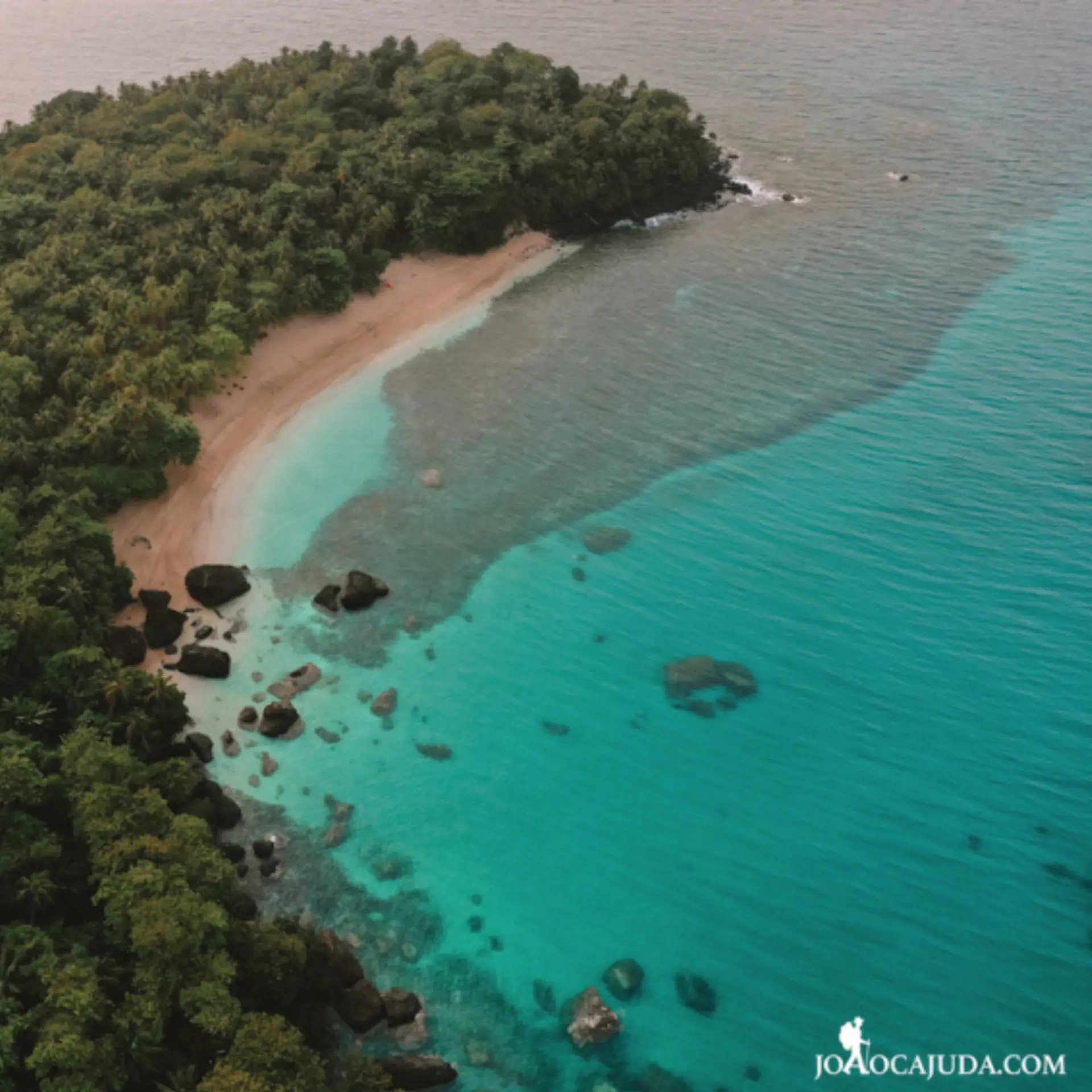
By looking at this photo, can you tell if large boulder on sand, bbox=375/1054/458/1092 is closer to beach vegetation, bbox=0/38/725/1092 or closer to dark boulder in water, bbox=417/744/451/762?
beach vegetation, bbox=0/38/725/1092

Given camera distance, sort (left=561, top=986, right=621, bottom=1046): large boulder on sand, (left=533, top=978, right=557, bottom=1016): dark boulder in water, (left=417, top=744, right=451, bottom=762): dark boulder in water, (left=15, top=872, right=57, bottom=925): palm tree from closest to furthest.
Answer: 1. (left=15, top=872, right=57, bottom=925): palm tree
2. (left=561, top=986, right=621, bottom=1046): large boulder on sand
3. (left=533, top=978, right=557, bottom=1016): dark boulder in water
4. (left=417, top=744, right=451, bottom=762): dark boulder in water

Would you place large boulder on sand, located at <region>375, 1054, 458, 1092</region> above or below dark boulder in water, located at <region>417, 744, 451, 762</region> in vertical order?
below

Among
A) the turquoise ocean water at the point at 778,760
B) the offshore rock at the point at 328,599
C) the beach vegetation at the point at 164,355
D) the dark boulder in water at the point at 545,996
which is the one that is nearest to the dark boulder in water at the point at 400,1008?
the beach vegetation at the point at 164,355

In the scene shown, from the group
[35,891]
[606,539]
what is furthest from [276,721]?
[606,539]

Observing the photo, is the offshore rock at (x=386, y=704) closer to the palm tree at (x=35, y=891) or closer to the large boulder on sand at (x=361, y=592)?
the large boulder on sand at (x=361, y=592)

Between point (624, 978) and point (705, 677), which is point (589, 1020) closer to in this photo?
point (624, 978)

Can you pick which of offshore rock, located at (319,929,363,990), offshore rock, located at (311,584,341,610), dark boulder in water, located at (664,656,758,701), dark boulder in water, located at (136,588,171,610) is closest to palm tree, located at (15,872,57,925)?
offshore rock, located at (319,929,363,990)
